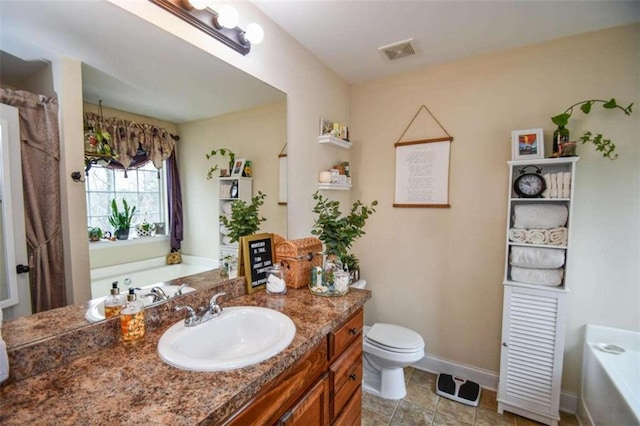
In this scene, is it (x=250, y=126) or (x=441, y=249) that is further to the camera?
(x=441, y=249)

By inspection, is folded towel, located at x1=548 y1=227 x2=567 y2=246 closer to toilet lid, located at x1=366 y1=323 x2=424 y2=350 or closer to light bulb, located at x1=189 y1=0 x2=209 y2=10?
toilet lid, located at x1=366 y1=323 x2=424 y2=350

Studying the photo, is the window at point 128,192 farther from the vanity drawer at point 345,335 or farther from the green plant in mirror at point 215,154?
the vanity drawer at point 345,335

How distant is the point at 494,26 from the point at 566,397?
249cm

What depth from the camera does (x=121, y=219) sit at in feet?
3.51

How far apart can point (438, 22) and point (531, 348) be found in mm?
2147

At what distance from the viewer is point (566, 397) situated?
190 centimetres

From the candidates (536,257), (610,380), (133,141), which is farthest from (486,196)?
(133,141)

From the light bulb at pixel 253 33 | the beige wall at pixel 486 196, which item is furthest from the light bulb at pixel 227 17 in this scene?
the beige wall at pixel 486 196

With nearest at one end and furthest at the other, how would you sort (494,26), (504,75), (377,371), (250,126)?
1. (250,126)
2. (494,26)
3. (504,75)
4. (377,371)

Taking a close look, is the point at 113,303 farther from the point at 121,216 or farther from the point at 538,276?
the point at 538,276

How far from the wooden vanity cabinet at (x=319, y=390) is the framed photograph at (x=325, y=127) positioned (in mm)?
1355

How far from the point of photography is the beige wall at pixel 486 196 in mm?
1747

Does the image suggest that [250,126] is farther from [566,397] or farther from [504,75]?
[566,397]

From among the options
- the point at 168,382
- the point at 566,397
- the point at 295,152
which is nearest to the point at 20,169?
the point at 168,382
